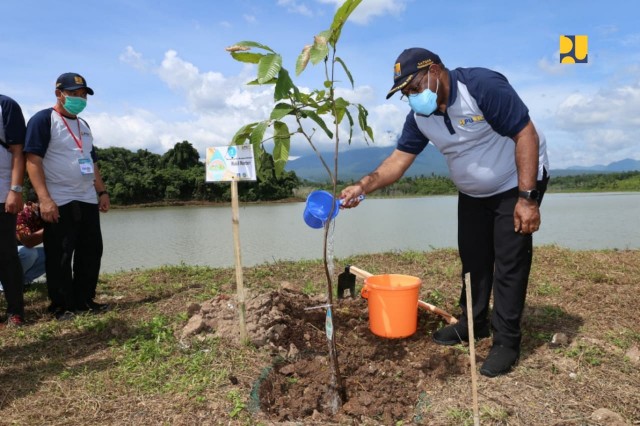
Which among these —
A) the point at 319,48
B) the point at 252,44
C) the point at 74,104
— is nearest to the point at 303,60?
the point at 319,48

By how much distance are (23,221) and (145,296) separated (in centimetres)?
150

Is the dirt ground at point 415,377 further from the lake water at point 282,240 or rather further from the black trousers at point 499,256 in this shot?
the lake water at point 282,240

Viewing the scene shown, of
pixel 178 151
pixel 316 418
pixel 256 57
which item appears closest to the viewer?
pixel 256 57

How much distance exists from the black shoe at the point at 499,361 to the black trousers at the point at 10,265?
3571 mm

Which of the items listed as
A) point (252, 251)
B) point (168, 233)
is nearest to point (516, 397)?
point (252, 251)

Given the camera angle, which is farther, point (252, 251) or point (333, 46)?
point (252, 251)

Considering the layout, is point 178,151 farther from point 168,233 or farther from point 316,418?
point 316,418

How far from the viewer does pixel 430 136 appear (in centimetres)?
280

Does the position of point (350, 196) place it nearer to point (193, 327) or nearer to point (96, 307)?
point (193, 327)

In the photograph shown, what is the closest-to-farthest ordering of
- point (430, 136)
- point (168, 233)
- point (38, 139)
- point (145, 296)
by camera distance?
point (430, 136), point (38, 139), point (145, 296), point (168, 233)

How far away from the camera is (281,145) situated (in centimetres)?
226

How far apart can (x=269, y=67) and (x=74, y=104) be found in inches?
101

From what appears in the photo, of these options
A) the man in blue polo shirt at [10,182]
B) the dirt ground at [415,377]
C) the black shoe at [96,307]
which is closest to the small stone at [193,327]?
the dirt ground at [415,377]

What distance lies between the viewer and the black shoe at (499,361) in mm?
2543
